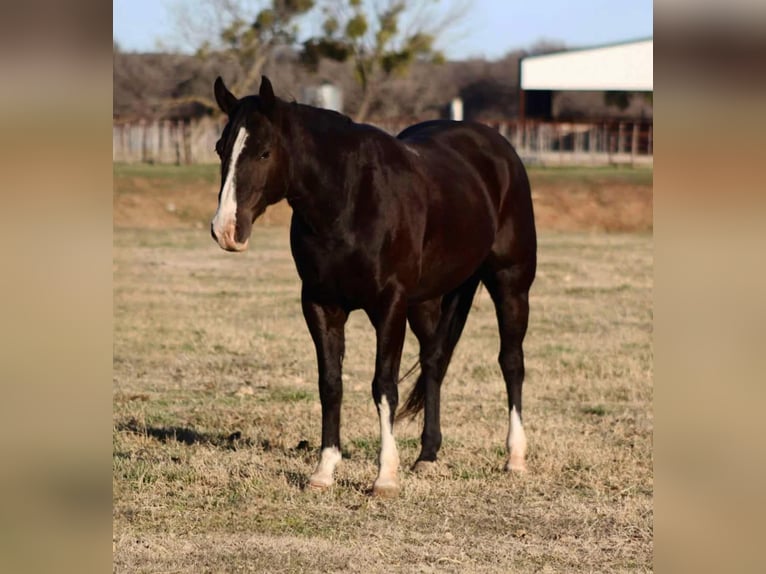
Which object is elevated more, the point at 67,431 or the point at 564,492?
the point at 67,431

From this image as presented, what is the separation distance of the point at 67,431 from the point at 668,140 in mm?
867

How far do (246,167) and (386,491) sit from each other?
1781 mm

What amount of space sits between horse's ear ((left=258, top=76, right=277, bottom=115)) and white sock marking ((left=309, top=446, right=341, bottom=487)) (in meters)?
1.80

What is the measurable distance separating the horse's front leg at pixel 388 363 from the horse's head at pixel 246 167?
0.85 metres

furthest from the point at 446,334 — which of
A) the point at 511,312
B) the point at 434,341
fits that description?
the point at 511,312

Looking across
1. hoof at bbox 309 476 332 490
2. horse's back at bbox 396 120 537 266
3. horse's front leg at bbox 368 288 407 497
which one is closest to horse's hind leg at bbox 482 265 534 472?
horse's back at bbox 396 120 537 266

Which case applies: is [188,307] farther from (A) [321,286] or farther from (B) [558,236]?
(B) [558,236]

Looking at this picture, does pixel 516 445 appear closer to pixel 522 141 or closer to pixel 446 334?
pixel 446 334

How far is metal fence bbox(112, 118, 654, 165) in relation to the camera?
37625 millimetres

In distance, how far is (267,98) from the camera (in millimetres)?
5465

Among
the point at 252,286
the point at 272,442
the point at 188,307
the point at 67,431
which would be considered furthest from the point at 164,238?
the point at 67,431

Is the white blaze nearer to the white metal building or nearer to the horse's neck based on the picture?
the horse's neck

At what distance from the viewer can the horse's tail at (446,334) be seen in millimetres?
7023

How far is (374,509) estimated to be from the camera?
565cm
